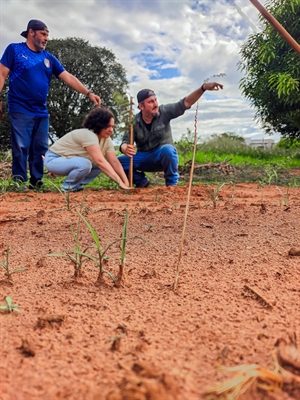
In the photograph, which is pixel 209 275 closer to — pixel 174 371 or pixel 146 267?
pixel 146 267

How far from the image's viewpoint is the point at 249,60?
11.6 meters

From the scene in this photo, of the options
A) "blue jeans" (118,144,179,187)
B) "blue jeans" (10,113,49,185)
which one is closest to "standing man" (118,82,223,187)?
"blue jeans" (118,144,179,187)

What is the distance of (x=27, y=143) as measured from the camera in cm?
464

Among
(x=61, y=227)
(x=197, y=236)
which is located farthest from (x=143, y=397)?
(x=61, y=227)

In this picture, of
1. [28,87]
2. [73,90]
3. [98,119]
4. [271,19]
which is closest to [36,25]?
[28,87]

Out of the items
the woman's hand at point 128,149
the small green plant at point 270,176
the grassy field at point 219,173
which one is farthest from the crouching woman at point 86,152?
the small green plant at point 270,176

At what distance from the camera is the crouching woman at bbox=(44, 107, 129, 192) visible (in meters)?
4.20

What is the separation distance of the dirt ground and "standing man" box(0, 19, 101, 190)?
291cm

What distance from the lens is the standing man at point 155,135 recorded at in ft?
14.8

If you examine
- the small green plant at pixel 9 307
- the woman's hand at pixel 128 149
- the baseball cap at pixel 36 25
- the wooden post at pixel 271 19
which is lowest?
the small green plant at pixel 9 307

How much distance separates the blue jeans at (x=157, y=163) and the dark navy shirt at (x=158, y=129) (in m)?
→ 0.11

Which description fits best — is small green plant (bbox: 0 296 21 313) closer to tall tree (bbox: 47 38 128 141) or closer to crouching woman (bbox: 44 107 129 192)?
crouching woman (bbox: 44 107 129 192)

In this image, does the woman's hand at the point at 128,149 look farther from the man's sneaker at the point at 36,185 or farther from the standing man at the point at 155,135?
the man's sneaker at the point at 36,185

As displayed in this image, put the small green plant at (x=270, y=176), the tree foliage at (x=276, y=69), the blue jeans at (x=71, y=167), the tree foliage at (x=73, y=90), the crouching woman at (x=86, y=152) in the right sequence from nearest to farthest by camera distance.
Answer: the small green plant at (x=270, y=176) → the crouching woman at (x=86, y=152) → the blue jeans at (x=71, y=167) → the tree foliage at (x=276, y=69) → the tree foliage at (x=73, y=90)
